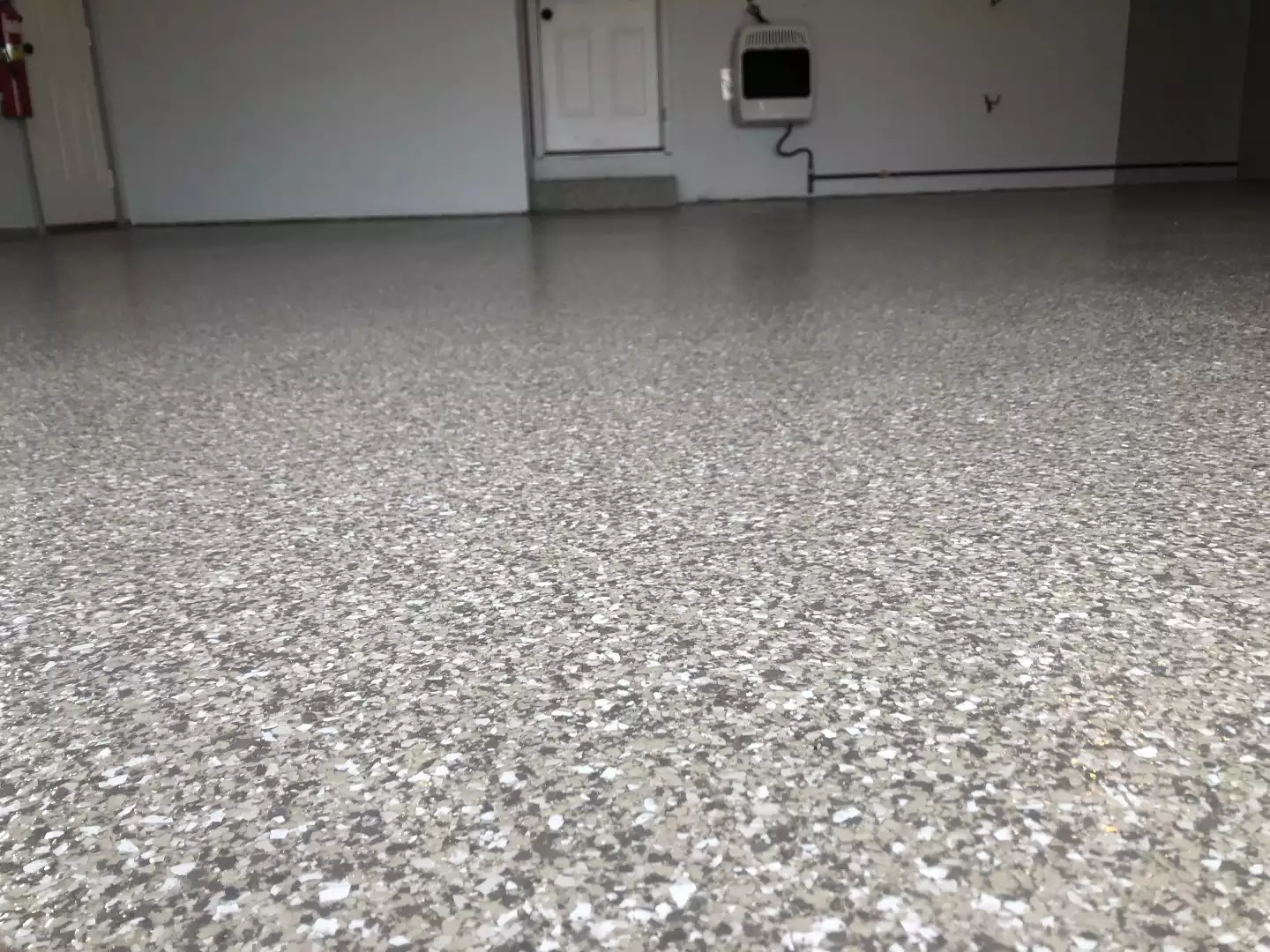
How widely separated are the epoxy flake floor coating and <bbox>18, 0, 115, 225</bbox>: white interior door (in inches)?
189

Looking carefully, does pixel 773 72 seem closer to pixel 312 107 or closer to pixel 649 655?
pixel 312 107

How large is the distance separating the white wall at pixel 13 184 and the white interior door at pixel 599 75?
10.0ft

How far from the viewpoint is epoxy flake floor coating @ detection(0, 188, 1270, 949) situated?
1.02 ft

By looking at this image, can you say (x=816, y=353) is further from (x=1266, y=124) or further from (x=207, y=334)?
(x=1266, y=124)

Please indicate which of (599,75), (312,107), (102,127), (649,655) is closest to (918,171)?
(599,75)

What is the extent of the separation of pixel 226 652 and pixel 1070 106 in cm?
754

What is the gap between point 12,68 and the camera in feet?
15.4

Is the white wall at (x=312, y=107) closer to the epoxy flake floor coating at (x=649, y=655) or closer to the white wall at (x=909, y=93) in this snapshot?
the white wall at (x=909, y=93)

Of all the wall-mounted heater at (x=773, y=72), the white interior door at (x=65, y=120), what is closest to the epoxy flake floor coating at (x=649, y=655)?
the white interior door at (x=65, y=120)

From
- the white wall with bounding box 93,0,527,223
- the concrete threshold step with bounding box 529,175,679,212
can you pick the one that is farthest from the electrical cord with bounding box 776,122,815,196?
the white wall with bounding box 93,0,527,223

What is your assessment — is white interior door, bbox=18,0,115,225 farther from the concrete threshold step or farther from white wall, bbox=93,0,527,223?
the concrete threshold step

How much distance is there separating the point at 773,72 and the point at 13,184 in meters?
4.48

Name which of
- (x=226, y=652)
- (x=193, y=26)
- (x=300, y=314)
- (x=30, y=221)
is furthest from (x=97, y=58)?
(x=226, y=652)

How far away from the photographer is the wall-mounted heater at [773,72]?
602cm
